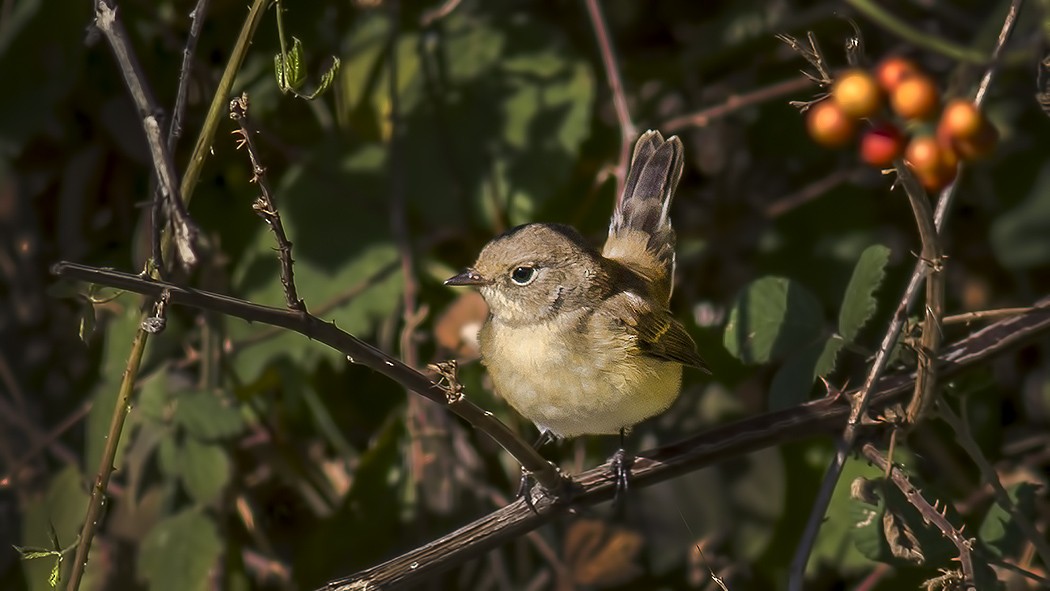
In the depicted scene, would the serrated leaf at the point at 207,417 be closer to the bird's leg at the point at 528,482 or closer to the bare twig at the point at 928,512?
the bird's leg at the point at 528,482

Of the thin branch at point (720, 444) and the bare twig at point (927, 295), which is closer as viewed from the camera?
the bare twig at point (927, 295)

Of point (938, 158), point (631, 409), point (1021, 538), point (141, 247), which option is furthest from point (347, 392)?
point (938, 158)

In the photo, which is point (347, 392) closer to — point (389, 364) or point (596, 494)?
point (596, 494)

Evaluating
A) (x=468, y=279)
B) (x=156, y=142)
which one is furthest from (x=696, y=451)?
(x=156, y=142)

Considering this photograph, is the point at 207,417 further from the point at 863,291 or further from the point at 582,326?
the point at 863,291

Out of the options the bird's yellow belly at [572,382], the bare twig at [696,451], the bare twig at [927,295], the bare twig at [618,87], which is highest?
the bare twig at [618,87]

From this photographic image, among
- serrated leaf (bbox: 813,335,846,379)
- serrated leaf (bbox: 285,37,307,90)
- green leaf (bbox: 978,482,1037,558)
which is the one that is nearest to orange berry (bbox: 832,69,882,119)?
serrated leaf (bbox: 285,37,307,90)

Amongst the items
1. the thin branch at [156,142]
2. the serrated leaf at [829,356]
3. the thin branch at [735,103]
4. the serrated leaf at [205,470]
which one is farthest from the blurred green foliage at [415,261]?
the thin branch at [156,142]
